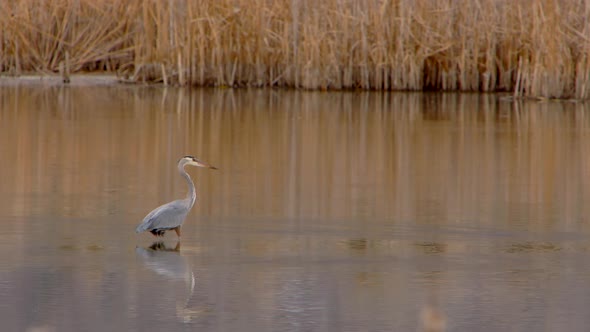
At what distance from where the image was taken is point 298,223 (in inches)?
291

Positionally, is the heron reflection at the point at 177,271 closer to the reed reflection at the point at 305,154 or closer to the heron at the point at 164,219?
the heron at the point at 164,219

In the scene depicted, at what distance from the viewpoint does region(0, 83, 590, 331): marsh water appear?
5320mm

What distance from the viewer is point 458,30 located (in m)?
17.1

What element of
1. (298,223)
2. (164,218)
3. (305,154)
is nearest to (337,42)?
(305,154)

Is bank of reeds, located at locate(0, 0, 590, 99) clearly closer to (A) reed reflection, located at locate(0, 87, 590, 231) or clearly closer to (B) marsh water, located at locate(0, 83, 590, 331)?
(A) reed reflection, located at locate(0, 87, 590, 231)

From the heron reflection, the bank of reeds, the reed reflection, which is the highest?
the bank of reeds

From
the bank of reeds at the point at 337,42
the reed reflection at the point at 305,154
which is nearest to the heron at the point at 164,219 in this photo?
the reed reflection at the point at 305,154

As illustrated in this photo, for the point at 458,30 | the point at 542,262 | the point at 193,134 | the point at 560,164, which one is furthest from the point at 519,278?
the point at 458,30

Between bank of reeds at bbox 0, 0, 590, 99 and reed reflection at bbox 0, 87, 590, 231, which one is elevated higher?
bank of reeds at bbox 0, 0, 590, 99

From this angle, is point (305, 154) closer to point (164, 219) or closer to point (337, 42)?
point (164, 219)

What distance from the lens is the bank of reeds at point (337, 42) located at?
1678 centimetres

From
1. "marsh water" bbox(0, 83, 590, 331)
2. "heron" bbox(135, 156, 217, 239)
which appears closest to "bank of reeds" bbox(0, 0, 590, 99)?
"marsh water" bbox(0, 83, 590, 331)

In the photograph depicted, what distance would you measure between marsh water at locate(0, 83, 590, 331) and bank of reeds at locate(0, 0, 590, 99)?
10.3 ft

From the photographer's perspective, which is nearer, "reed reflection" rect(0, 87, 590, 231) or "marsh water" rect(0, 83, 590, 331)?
"marsh water" rect(0, 83, 590, 331)
